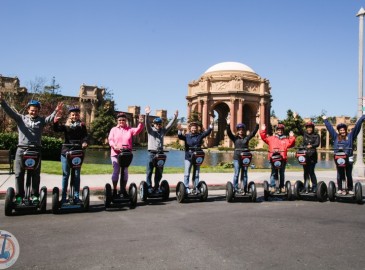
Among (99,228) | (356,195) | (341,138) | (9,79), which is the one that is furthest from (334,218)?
(9,79)

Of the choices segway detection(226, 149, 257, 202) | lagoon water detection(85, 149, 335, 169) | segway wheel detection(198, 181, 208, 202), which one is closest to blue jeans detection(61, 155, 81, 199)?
segway wheel detection(198, 181, 208, 202)

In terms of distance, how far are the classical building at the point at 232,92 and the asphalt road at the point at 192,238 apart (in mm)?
73098

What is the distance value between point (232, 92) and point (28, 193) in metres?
77.5

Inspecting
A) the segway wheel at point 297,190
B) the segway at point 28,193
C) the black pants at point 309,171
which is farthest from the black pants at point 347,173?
the segway at point 28,193

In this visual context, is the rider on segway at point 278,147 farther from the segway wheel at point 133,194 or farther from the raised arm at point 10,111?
the raised arm at point 10,111

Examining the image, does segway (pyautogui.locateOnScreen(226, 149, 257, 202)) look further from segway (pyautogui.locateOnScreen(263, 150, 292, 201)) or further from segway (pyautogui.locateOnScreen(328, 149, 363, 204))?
segway (pyautogui.locateOnScreen(328, 149, 363, 204))

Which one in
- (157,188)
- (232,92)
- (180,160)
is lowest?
(180,160)

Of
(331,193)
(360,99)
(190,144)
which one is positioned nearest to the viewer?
(190,144)

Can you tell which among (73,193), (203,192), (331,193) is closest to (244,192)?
(203,192)

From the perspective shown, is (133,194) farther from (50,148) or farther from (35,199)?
(50,148)

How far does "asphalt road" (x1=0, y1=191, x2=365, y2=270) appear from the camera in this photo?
4.18 meters

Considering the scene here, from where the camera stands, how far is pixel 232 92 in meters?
82.1

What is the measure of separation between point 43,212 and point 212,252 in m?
4.02

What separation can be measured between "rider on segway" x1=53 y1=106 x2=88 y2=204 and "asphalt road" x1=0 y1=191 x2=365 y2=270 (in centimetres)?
63
